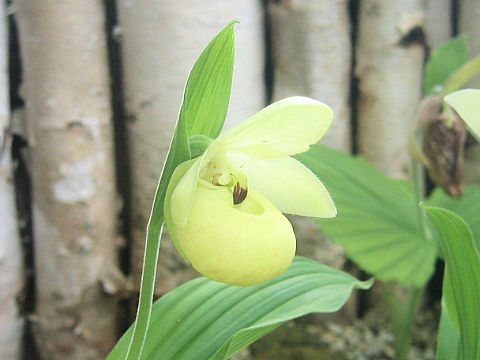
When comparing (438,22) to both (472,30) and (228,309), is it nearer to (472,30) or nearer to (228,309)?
(472,30)

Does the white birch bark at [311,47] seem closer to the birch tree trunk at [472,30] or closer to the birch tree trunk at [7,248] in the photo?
the birch tree trunk at [472,30]

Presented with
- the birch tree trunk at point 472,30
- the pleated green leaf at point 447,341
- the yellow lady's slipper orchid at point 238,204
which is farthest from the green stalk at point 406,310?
the yellow lady's slipper orchid at point 238,204

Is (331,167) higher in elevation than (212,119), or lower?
lower

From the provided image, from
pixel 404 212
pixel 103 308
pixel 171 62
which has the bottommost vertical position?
pixel 103 308

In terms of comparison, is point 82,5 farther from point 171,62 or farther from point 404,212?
point 404,212

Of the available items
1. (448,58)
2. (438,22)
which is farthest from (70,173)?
(438,22)

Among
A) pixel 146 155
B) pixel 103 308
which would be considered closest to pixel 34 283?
pixel 103 308
